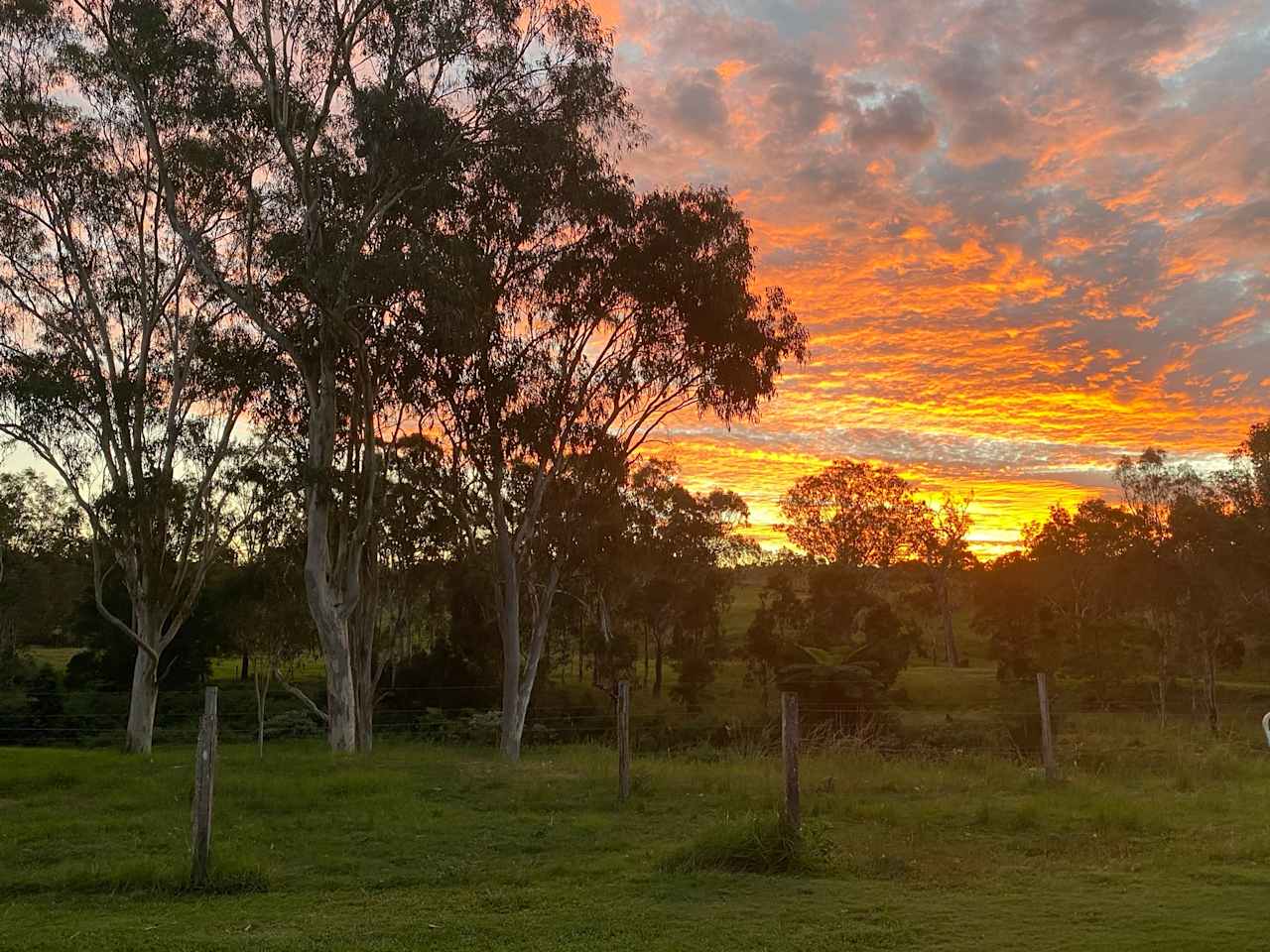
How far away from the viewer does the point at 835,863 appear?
9633 millimetres

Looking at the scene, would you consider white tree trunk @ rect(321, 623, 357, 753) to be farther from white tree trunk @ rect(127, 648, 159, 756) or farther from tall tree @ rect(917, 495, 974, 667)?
tall tree @ rect(917, 495, 974, 667)

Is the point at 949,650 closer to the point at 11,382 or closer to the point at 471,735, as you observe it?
the point at 471,735

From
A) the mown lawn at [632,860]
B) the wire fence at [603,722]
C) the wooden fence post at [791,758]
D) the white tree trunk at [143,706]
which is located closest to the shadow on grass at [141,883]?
the mown lawn at [632,860]

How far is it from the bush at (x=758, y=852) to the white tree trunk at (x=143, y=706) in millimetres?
18974

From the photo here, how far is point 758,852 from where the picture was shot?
953 centimetres

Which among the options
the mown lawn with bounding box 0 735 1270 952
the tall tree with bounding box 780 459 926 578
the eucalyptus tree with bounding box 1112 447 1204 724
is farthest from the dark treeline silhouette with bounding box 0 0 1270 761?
the tall tree with bounding box 780 459 926 578

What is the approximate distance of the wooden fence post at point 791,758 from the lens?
388 inches

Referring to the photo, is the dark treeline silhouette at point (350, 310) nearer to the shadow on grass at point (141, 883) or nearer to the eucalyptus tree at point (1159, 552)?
the shadow on grass at point (141, 883)

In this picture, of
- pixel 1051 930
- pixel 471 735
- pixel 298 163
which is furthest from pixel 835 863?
pixel 471 735

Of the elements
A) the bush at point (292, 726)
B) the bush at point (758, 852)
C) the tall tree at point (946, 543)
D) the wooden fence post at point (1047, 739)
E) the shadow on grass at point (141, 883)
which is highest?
the tall tree at point (946, 543)

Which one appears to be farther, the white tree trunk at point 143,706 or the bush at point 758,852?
the white tree trunk at point 143,706

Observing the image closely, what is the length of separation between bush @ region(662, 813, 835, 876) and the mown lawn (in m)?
0.22

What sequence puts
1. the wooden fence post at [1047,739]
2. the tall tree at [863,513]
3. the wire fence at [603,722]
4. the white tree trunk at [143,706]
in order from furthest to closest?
the tall tree at [863,513] → the wire fence at [603,722] → the white tree trunk at [143,706] → the wooden fence post at [1047,739]

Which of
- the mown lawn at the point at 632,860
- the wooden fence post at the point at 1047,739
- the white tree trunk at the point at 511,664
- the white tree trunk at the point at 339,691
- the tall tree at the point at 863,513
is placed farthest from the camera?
the tall tree at the point at 863,513
